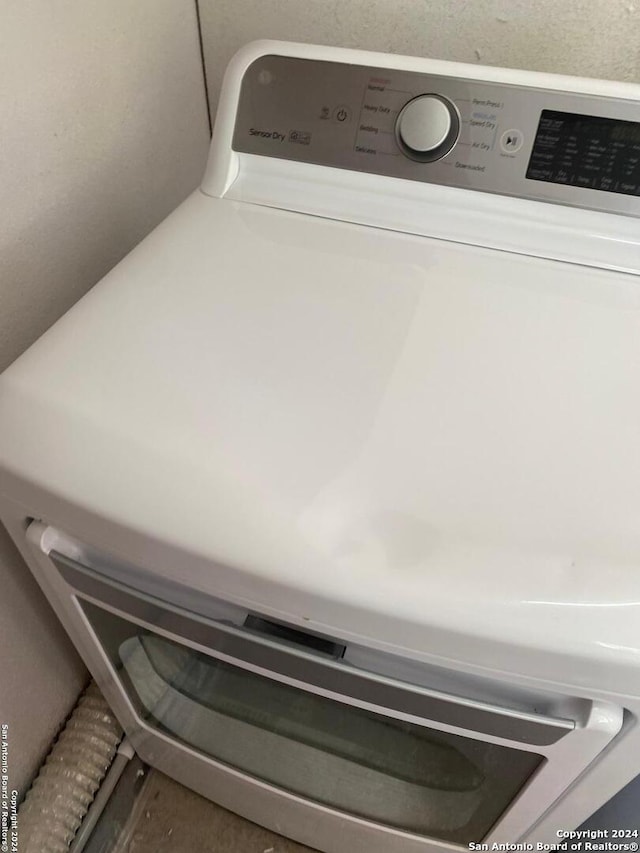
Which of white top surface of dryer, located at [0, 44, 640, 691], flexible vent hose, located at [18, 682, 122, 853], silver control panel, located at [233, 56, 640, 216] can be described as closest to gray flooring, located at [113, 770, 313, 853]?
flexible vent hose, located at [18, 682, 122, 853]

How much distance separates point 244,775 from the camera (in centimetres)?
84

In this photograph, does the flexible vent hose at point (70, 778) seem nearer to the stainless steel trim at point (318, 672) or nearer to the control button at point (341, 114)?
the stainless steel trim at point (318, 672)

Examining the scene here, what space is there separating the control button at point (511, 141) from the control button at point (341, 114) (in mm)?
160

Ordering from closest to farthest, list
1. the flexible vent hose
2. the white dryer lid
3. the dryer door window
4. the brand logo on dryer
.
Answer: the white dryer lid < the dryer door window < the brand logo on dryer < the flexible vent hose

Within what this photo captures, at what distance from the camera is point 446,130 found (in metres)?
0.67

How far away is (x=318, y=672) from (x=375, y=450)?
0.18m

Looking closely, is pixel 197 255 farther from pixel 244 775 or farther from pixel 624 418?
pixel 244 775

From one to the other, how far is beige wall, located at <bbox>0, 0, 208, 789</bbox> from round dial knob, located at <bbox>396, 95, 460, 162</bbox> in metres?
0.35

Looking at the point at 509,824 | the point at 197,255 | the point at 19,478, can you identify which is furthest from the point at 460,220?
the point at 509,824

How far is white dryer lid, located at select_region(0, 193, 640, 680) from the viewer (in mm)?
430

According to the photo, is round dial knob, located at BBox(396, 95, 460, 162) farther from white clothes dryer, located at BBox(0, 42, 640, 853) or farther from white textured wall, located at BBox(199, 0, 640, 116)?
white textured wall, located at BBox(199, 0, 640, 116)

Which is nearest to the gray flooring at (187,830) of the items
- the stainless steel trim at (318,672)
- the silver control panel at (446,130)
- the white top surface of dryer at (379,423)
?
the stainless steel trim at (318,672)

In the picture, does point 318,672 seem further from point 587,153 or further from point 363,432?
point 587,153

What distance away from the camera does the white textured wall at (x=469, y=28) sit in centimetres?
75
